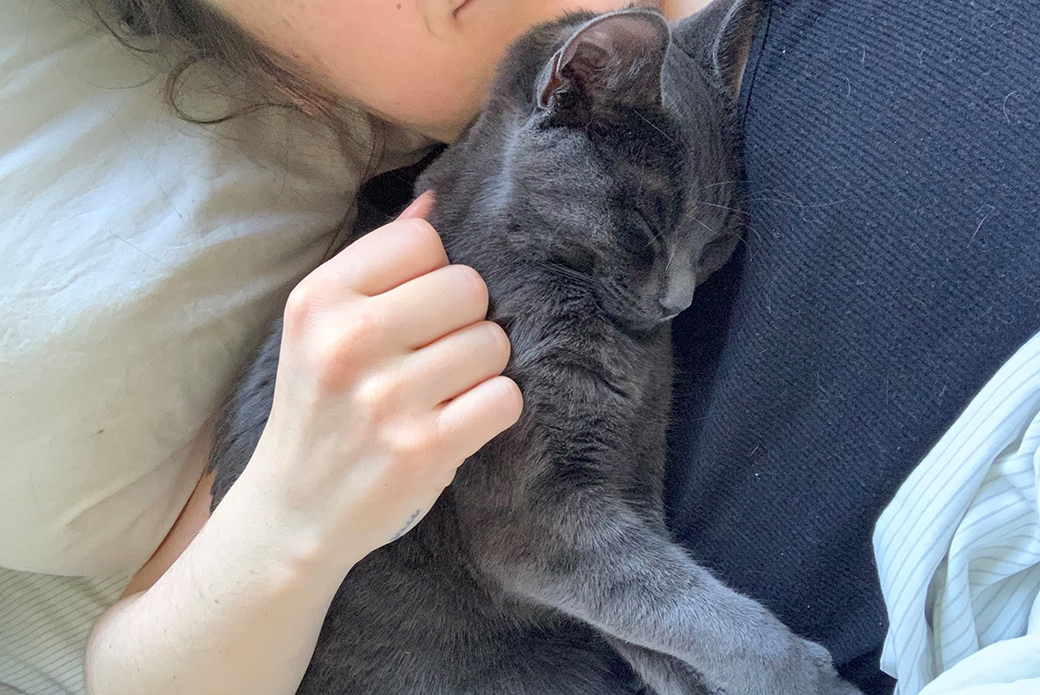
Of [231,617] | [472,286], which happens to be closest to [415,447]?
[472,286]

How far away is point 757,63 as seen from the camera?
72 cm

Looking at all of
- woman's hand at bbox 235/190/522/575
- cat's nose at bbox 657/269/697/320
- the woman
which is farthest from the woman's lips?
cat's nose at bbox 657/269/697/320

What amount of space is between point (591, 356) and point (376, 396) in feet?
0.79

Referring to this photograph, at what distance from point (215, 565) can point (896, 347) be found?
0.75 meters

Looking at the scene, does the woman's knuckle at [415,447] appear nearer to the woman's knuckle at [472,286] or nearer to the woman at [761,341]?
the woman at [761,341]

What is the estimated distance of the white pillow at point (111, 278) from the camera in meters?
0.79

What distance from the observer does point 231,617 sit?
30.2 inches

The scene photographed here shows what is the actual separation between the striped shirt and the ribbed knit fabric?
1.1 inches

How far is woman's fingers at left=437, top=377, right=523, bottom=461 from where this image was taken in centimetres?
68

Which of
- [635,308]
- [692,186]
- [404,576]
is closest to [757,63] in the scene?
[692,186]

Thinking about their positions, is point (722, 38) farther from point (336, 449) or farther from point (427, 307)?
point (336, 449)

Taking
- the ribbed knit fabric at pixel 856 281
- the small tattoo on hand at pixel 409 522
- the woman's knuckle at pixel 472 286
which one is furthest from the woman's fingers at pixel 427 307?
the ribbed knit fabric at pixel 856 281

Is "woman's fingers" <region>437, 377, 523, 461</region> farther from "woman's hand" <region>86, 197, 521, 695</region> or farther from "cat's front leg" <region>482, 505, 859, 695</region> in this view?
"cat's front leg" <region>482, 505, 859, 695</region>

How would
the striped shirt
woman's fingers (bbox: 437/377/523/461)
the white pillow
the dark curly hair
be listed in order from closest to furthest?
the striped shirt → woman's fingers (bbox: 437/377/523/461) → the white pillow → the dark curly hair
